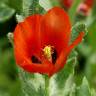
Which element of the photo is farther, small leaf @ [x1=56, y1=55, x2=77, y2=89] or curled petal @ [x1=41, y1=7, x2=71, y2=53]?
small leaf @ [x1=56, y1=55, x2=77, y2=89]

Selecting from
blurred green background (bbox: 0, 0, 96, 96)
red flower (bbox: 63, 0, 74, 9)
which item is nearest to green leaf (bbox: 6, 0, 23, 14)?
blurred green background (bbox: 0, 0, 96, 96)

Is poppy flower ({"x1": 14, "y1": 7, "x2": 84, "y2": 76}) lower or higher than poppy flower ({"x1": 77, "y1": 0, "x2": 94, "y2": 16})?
higher

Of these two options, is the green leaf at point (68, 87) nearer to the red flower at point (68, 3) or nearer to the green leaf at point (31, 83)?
the green leaf at point (31, 83)

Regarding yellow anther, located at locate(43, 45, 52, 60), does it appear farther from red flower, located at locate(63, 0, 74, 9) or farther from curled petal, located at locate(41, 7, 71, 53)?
red flower, located at locate(63, 0, 74, 9)

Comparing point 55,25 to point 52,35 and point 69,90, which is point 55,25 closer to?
point 52,35

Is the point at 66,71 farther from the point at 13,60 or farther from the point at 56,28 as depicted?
the point at 13,60

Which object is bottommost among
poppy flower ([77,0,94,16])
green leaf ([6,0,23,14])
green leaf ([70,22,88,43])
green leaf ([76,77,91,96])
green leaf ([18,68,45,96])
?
poppy flower ([77,0,94,16])

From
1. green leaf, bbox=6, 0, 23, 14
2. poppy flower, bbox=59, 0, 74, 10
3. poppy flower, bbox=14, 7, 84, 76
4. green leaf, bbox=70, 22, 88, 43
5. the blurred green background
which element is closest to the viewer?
poppy flower, bbox=14, 7, 84, 76

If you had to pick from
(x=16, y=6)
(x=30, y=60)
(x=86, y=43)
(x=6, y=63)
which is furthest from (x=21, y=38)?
(x=86, y=43)

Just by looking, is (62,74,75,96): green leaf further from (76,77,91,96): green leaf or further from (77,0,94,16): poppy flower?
(77,0,94,16): poppy flower

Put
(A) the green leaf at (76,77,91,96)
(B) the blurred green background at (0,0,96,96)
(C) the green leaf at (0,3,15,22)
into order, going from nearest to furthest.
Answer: (A) the green leaf at (76,77,91,96) → (C) the green leaf at (0,3,15,22) → (B) the blurred green background at (0,0,96,96)
